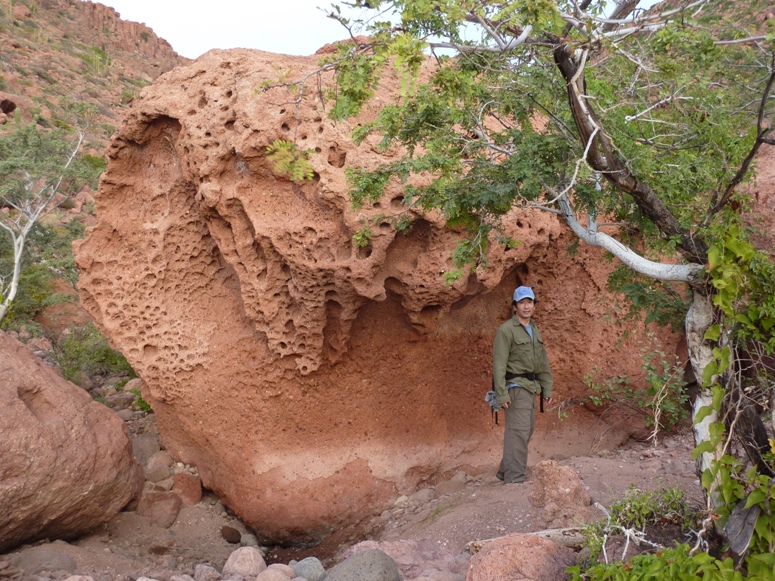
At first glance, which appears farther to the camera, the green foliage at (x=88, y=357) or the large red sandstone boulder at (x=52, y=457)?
the green foliage at (x=88, y=357)

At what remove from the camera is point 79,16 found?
33.6m

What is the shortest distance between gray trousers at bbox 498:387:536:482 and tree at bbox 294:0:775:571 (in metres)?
1.49

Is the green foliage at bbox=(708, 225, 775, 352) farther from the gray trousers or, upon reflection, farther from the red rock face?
the gray trousers

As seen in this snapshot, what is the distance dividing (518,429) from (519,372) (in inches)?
16.1

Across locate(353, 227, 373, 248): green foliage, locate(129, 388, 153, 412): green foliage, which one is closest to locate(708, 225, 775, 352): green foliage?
locate(353, 227, 373, 248): green foliage

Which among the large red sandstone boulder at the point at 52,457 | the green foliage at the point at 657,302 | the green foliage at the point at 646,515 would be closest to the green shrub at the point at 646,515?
the green foliage at the point at 646,515

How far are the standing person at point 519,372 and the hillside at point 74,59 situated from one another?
32.1 feet

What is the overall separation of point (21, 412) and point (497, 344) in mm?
3011

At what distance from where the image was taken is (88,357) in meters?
7.48

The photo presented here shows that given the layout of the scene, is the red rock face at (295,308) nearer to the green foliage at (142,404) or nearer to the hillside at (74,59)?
the green foliage at (142,404)

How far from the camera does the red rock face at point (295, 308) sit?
4.44 m

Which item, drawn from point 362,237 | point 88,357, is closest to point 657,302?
point 362,237

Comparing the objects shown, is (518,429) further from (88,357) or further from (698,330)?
(88,357)

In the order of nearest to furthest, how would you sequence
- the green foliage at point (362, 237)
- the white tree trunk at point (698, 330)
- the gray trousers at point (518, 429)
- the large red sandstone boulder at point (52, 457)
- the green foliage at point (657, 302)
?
the white tree trunk at point (698, 330) → the green foliage at point (657, 302) → the large red sandstone boulder at point (52, 457) → the green foliage at point (362, 237) → the gray trousers at point (518, 429)
